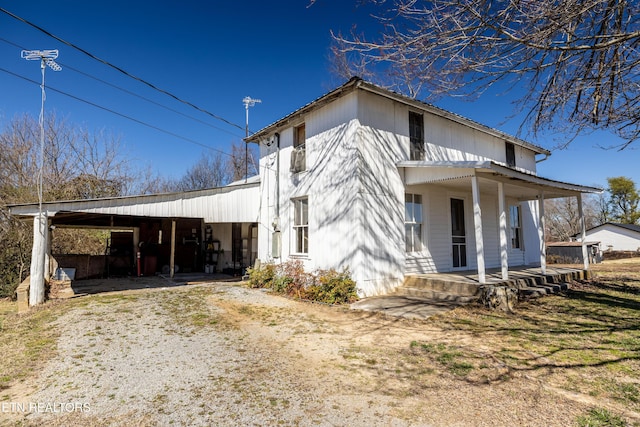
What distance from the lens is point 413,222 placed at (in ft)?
30.6

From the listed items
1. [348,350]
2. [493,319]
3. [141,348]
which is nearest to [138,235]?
[141,348]

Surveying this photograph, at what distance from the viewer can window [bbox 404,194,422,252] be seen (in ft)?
30.2

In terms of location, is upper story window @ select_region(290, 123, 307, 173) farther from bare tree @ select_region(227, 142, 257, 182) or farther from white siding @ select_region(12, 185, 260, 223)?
bare tree @ select_region(227, 142, 257, 182)

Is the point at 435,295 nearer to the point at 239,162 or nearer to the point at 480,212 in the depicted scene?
the point at 480,212

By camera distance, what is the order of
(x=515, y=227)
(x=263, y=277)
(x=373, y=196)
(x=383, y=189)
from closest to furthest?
1. (x=373, y=196)
2. (x=383, y=189)
3. (x=263, y=277)
4. (x=515, y=227)

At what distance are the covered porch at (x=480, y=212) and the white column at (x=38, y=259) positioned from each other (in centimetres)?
948

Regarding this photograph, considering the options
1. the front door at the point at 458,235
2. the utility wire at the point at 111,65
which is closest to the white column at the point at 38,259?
the utility wire at the point at 111,65

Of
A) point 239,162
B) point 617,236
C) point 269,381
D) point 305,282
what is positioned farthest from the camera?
point 239,162

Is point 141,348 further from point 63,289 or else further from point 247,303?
point 63,289

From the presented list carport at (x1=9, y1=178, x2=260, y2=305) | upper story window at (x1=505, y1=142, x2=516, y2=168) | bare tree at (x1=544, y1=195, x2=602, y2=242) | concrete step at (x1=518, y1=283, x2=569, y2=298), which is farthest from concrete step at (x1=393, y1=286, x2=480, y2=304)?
bare tree at (x1=544, y1=195, x2=602, y2=242)

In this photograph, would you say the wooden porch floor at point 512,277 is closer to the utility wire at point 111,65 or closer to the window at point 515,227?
the window at point 515,227

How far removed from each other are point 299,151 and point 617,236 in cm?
3382

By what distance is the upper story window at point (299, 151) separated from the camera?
10.4 m

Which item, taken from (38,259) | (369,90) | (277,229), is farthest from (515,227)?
(38,259)
